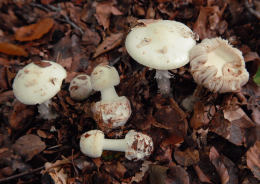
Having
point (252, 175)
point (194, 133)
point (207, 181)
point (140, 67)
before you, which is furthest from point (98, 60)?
point (252, 175)

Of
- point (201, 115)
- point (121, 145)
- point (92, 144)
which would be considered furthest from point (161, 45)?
point (92, 144)

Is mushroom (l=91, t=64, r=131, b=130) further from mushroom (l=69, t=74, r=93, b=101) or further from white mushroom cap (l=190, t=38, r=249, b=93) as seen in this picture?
white mushroom cap (l=190, t=38, r=249, b=93)

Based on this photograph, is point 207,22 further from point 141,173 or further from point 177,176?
point 141,173

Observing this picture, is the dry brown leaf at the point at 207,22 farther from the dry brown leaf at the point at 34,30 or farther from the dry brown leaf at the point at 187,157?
the dry brown leaf at the point at 34,30

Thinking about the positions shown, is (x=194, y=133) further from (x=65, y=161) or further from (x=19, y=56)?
(x=19, y=56)

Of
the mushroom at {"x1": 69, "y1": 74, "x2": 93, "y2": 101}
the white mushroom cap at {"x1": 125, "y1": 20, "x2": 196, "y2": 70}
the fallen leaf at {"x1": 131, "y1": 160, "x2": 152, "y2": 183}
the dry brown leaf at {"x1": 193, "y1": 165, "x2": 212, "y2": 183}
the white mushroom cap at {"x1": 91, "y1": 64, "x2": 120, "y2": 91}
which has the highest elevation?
the white mushroom cap at {"x1": 125, "y1": 20, "x2": 196, "y2": 70}

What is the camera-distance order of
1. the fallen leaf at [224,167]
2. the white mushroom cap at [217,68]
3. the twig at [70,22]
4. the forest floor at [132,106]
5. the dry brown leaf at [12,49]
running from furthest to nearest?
1. the twig at [70,22]
2. the dry brown leaf at [12,49]
3. the forest floor at [132,106]
4. the fallen leaf at [224,167]
5. the white mushroom cap at [217,68]

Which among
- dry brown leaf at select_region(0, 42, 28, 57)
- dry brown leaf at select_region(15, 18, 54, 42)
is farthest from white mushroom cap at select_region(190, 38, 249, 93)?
dry brown leaf at select_region(0, 42, 28, 57)

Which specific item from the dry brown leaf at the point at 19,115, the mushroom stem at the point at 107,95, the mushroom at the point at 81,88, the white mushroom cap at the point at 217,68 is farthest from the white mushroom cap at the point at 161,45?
the dry brown leaf at the point at 19,115
